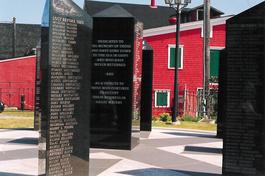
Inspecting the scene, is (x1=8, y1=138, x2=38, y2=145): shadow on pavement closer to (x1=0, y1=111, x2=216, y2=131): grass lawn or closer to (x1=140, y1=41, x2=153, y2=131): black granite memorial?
(x1=140, y1=41, x2=153, y2=131): black granite memorial

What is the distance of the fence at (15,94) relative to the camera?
37.2 meters

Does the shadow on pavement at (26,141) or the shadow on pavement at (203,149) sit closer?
the shadow on pavement at (203,149)

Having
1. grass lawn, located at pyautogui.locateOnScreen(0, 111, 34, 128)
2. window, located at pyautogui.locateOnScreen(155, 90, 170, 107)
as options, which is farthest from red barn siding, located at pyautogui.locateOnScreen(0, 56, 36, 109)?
grass lawn, located at pyautogui.locateOnScreen(0, 111, 34, 128)

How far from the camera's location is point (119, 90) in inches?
431

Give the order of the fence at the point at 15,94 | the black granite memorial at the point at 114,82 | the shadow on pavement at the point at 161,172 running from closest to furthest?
the shadow on pavement at the point at 161,172 < the black granite memorial at the point at 114,82 < the fence at the point at 15,94

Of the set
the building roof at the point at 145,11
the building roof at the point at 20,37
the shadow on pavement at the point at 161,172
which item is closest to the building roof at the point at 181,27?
the building roof at the point at 145,11

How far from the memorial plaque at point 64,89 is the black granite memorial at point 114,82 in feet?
11.4

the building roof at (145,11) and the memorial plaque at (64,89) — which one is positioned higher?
the building roof at (145,11)

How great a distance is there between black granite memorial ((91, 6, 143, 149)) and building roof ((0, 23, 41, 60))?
5145 centimetres

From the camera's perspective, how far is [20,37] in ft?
205

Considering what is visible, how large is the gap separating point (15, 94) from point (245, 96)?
3168 centimetres

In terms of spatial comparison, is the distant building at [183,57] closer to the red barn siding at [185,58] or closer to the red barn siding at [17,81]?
the red barn siding at [185,58]

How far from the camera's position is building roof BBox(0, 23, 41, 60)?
2419 inches

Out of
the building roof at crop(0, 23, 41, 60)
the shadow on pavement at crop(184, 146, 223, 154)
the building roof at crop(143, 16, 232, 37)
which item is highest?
the building roof at crop(0, 23, 41, 60)
